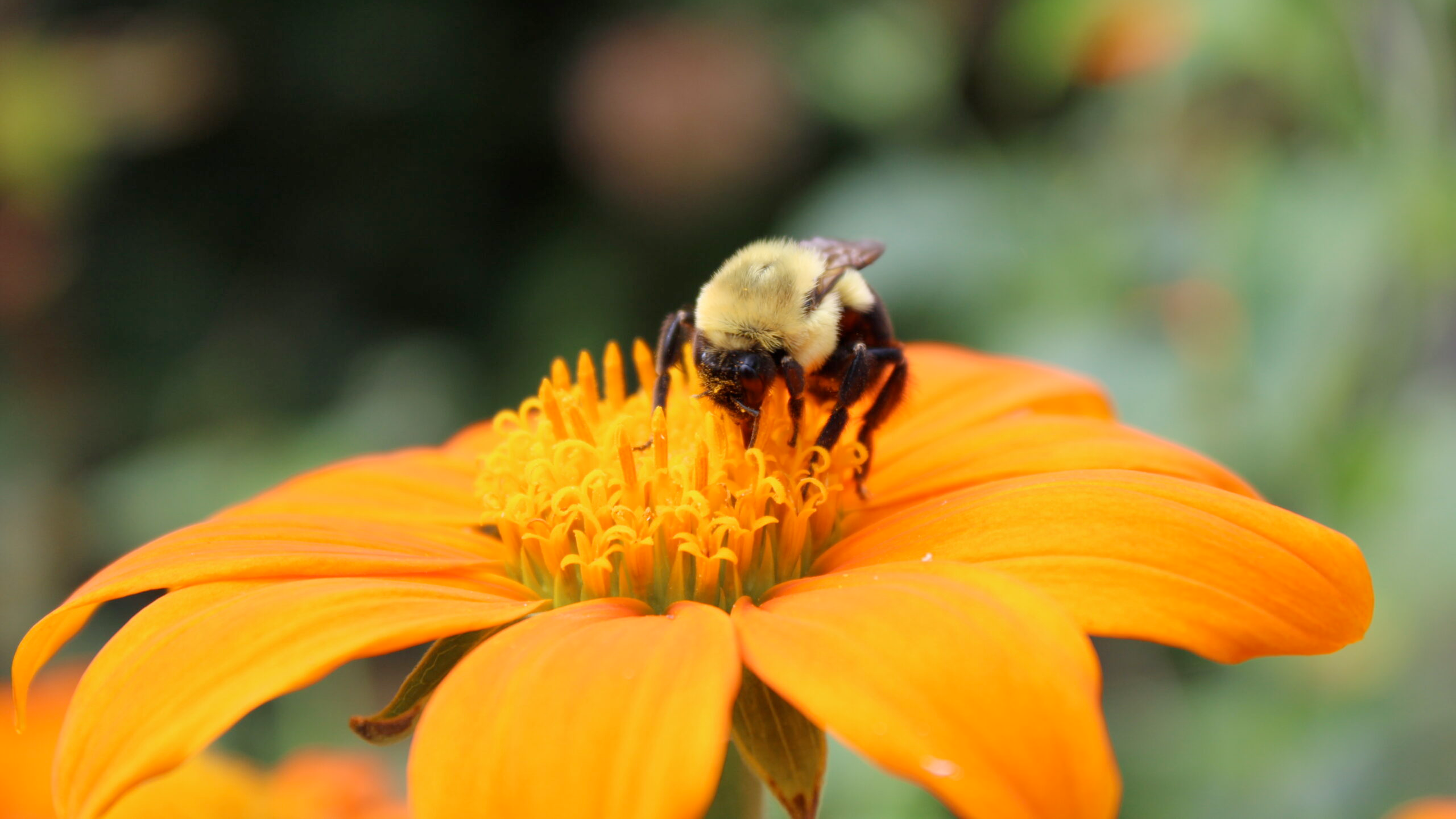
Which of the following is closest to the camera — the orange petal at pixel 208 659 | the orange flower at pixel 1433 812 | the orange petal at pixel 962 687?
the orange petal at pixel 962 687

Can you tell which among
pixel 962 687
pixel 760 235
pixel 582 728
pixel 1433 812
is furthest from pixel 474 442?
pixel 760 235

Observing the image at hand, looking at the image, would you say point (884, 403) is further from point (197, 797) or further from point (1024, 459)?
point (197, 797)

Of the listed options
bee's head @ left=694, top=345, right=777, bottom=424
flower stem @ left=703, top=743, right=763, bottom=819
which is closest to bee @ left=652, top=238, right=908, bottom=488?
bee's head @ left=694, top=345, right=777, bottom=424

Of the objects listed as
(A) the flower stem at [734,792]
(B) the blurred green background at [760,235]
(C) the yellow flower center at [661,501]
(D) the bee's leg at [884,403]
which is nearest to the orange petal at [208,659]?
(C) the yellow flower center at [661,501]

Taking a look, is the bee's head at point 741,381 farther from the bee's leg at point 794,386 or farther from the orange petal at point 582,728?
the orange petal at point 582,728

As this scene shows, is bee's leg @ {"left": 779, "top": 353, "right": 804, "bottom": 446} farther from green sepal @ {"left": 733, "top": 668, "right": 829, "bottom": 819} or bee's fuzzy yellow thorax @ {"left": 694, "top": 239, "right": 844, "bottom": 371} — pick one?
green sepal @ {"left": 733, "top": 668, "right": 829, "bottom": 819}
